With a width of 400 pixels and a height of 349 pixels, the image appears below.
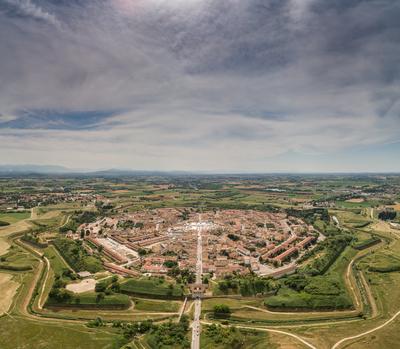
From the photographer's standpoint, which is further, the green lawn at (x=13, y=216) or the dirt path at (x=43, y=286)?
the green lawn at (x=13, y=216)

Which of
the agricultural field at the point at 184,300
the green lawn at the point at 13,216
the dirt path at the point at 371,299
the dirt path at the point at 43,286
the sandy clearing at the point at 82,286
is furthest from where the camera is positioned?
the green lawn at the point at 13,216

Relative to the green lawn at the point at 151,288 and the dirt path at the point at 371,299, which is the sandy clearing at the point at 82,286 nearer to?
the green lawn at the point at 151,288

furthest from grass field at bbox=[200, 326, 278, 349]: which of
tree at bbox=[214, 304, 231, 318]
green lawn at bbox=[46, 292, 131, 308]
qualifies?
green lawn at bbox=[46, 292, 131, 308]

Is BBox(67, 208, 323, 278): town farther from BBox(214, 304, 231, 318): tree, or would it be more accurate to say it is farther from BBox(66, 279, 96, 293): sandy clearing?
BBox(214, 304, 231, 318): tree

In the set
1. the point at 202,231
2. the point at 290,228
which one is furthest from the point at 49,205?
the point at 290,228

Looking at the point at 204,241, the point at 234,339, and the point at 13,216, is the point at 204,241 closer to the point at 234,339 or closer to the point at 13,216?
the point at 234,339

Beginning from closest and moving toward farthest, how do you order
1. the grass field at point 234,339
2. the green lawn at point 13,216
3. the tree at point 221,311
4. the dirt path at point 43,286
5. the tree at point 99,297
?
1. the grass field at point 234,339
2. the tree at point 221,311
3. the dirt path at point 43,286
4. the tree at point 99,297
5. the green lawn at point 13,216

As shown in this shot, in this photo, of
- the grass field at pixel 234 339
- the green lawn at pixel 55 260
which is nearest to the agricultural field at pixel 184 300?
the grass field at pixel 234 339

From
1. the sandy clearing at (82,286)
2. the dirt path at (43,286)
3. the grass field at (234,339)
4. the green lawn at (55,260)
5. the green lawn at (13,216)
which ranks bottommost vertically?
the dirt path at (43,286)
